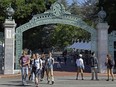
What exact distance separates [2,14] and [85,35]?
3525 cm

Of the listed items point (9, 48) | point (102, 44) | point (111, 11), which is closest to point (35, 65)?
point (9, 48)

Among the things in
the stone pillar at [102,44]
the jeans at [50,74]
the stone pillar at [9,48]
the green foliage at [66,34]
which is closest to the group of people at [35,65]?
the jeans at [50,74]

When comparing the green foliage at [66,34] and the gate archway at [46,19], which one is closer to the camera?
the gate archway at [46,19]

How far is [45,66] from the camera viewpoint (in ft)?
71.9

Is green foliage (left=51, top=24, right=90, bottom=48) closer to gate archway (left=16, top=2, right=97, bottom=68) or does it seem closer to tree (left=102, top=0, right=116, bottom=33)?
tree (left=102, top=0, right=116, bottom=33)

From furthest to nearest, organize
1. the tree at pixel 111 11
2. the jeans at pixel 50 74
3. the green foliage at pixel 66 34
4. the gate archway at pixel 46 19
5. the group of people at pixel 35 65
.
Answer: the green foliage at pixel 66 34, the tree at pixel 111 11, the gate archway at pixel 46 19, the jeans at pixel 50 74, the group of people at pixel 35 65

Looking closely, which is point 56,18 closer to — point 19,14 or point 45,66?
point 45,66

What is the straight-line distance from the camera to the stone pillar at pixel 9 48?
28047 mm

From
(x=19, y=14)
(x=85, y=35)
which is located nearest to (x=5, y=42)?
(x=19, y=14)

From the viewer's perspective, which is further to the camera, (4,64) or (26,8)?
(26,8)

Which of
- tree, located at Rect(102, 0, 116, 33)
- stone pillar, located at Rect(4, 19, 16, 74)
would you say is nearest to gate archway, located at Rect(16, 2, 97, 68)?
stone pillar, located at Rect(4, 19, 16, 74)

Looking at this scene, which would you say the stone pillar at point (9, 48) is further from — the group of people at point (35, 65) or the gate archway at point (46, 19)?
the group of people at point (35, 65)

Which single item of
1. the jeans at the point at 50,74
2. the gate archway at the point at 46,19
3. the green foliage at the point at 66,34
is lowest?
the jeans at the point at 50,74

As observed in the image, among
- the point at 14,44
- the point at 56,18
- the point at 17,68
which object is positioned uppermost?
the point at 56,18
